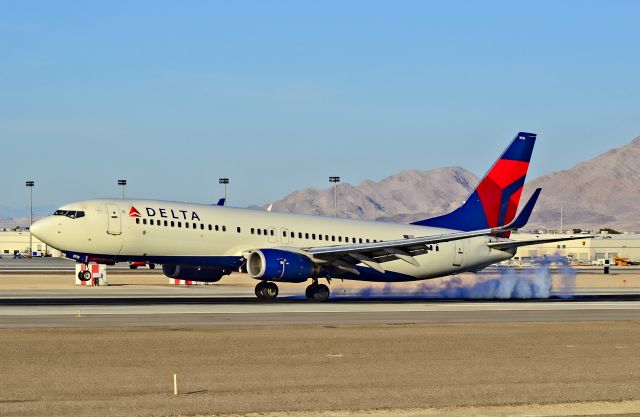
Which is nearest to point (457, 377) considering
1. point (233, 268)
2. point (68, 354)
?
point (68, 354)

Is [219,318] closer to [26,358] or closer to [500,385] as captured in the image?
[26,358]

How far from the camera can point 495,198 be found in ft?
204

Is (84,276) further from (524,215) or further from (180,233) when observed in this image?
(524,215)

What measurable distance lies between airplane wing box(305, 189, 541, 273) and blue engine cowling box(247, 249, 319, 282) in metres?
1.34

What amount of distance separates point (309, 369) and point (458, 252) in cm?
3519

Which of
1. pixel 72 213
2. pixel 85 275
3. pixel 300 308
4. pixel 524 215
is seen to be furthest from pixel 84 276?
pixel 524 215

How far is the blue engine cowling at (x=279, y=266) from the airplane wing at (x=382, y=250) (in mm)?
1339

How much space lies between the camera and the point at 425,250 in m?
54.0

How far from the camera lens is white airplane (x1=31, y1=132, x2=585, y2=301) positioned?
5078cm

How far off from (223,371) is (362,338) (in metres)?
8.38

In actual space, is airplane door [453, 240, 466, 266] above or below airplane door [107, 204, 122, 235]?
below

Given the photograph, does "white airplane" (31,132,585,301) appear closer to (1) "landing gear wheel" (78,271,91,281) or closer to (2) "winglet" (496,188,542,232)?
(2) "winglet" (496,188,542,232)

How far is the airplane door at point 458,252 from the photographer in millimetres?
58688

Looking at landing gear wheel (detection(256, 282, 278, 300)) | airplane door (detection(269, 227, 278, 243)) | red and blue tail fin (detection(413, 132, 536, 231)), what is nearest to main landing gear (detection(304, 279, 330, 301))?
landing gear wheel (detection(256, 282, 278, 300))
